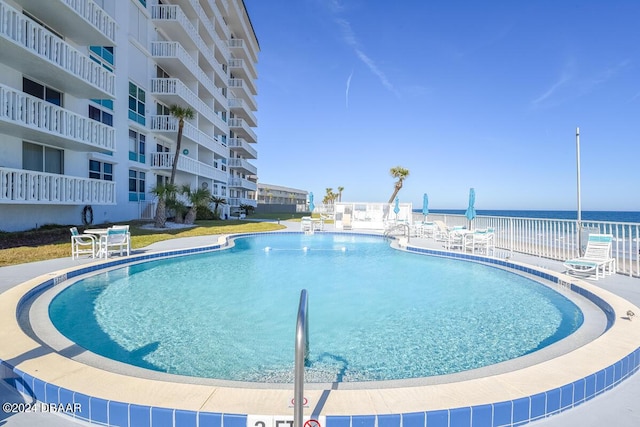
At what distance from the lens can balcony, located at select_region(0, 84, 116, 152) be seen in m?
9.34

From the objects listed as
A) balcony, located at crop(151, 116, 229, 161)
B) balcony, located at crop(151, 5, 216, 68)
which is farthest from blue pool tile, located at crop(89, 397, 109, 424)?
balcony, located at crop(151, 5, 216, 68)

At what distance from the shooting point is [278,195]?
8150cm

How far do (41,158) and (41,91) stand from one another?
7.59 ft

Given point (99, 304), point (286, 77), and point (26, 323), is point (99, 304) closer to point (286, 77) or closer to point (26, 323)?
point (26, 323)

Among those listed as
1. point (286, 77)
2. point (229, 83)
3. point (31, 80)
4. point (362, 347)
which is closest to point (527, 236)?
point (362, 347)

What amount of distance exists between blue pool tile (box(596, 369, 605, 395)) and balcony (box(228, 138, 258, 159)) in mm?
35366

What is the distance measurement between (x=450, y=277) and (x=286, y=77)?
82.9ft

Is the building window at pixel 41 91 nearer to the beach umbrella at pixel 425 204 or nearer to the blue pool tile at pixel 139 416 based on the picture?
the blue pool tile at pixel 139 416

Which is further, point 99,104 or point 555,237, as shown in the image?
point 99,104

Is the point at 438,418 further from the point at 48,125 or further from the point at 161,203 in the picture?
the point at 161,203

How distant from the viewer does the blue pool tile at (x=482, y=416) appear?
224 centimetres

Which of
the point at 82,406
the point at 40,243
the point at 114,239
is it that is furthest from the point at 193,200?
the point at 82,406

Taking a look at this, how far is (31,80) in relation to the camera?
11.6 m

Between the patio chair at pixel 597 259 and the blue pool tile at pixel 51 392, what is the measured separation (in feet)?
28.5
